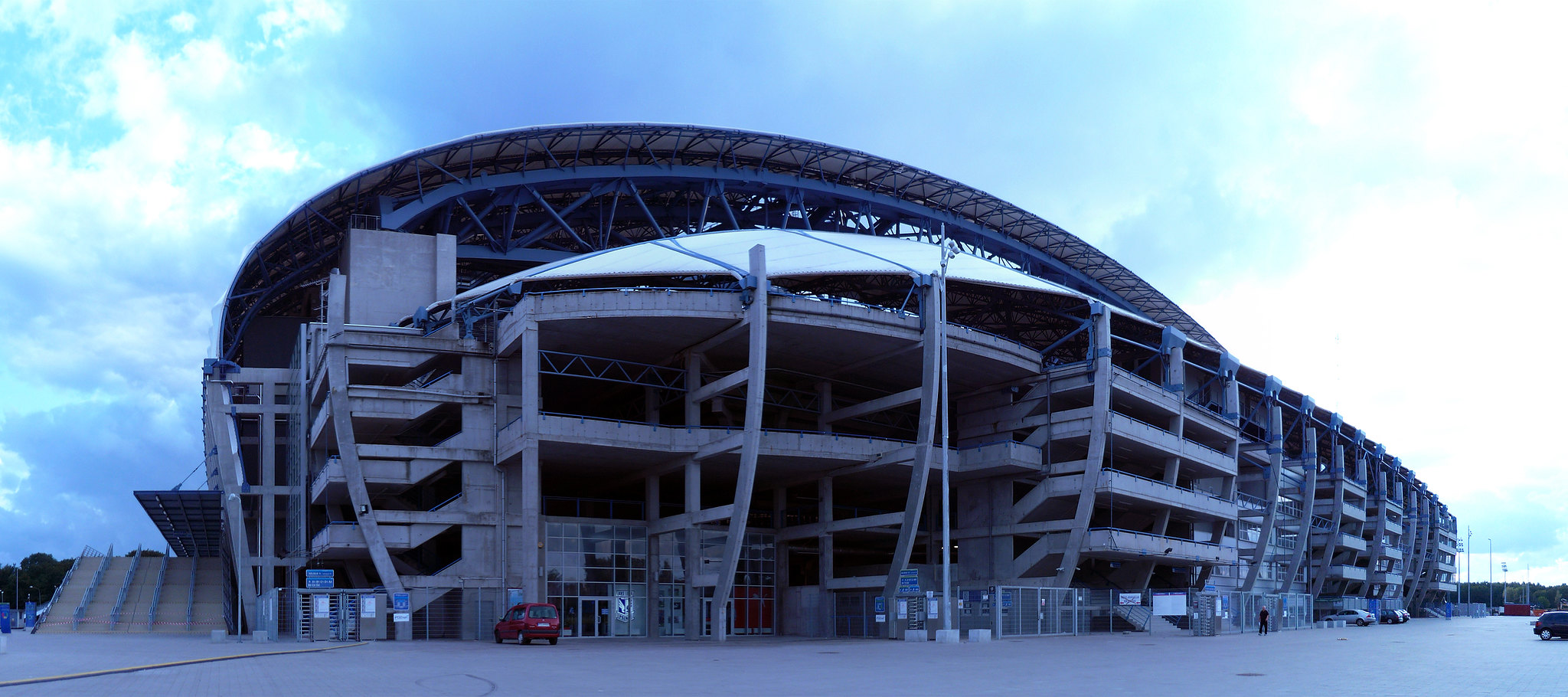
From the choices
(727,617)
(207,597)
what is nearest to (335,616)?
(727,617)

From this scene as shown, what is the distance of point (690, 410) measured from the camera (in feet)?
178

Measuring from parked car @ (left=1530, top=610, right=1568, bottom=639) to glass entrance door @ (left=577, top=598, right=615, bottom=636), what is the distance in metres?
38.6

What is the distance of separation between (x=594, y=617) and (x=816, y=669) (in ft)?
97.7

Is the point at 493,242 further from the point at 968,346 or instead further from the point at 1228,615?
the point at 1228,615

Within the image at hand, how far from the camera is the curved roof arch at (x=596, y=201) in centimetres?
7712

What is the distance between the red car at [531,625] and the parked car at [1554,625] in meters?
39.1

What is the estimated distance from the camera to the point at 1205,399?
78.1m

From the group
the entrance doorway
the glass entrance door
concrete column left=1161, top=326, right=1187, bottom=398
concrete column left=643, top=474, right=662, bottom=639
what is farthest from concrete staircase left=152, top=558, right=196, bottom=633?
concrete column left=1161, top=326, right=1187, bottom=398

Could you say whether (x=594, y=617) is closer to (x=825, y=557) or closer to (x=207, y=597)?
(x=825, y=557)

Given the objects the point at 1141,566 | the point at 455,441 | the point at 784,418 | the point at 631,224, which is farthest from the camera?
the point at 631,224

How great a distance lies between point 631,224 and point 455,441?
1475 inches

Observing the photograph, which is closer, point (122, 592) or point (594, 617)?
point (594, 617)

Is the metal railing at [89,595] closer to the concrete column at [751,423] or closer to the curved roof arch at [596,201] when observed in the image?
the curved roof arch at [596,201]

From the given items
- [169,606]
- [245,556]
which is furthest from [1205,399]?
[169,606]
